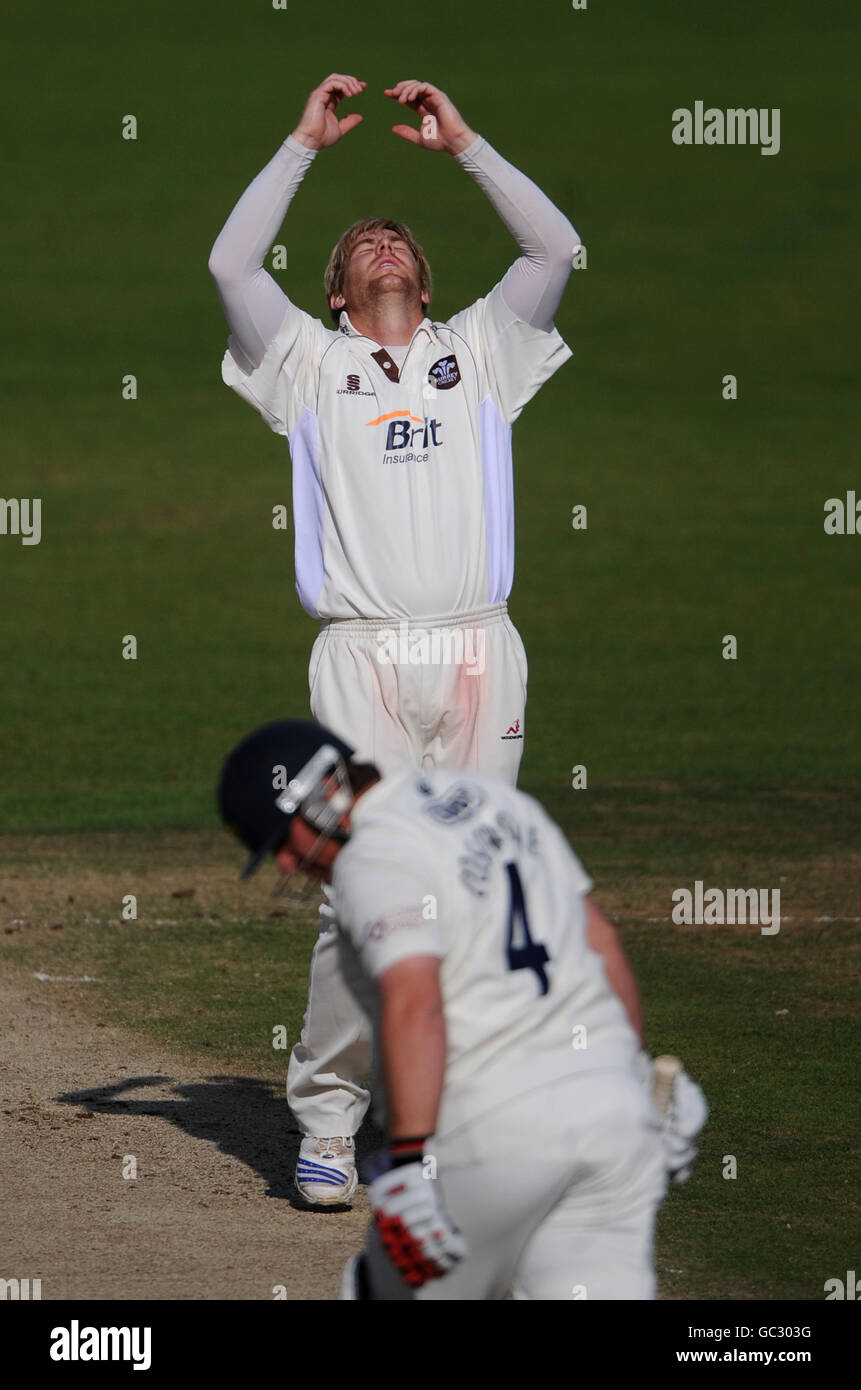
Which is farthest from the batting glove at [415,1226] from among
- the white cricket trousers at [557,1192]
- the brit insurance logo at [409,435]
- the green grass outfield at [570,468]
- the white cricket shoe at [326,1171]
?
the brit insurance logo at [409,435]

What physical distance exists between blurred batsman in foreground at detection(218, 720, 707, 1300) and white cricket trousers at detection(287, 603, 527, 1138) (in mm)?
2490

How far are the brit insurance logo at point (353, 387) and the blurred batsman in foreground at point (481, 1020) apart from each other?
2806mm

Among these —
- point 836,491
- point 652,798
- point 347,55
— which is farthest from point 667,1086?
point 347,55

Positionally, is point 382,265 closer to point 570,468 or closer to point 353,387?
point 353,387

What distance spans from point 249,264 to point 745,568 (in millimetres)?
16912

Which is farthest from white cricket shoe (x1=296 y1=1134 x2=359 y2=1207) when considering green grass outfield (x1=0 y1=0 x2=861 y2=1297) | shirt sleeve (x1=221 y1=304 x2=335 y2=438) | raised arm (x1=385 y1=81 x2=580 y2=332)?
raised arm (x1=385 y1=81 x2=580 y2=332)

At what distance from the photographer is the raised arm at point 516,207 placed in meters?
7.25

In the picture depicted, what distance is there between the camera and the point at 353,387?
7.50 metres

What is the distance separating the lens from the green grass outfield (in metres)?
11.0

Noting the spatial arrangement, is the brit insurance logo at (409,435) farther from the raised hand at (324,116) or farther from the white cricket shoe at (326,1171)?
the white cricket shoe at (326,1171)

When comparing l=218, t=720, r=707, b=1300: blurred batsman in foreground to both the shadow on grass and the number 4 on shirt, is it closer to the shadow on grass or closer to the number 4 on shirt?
the number 4 on shirt

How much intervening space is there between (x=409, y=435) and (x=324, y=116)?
108 cm

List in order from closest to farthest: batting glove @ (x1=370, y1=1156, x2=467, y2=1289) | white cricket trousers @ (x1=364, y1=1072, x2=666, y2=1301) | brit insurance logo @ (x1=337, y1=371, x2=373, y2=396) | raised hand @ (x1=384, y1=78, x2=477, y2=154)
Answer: batting glove @ (x1=370, y1=1156, x2=467, y2=1289) < white cricket trousers @ (x1=364, y1=1072, x2=666, y2=1301) < raised hand @ (x1=384, y1=78, x2=477, y2=154) < brit insurance logo @ (x1=337, y1=371, x2=373, y2=396)

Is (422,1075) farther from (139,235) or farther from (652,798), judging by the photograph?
(139,235)
